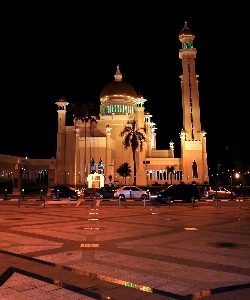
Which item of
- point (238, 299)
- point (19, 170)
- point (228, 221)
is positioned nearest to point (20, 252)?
point (238, 299)

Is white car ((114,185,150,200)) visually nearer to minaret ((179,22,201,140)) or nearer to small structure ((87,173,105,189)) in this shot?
small structure ((87,173,105,189))

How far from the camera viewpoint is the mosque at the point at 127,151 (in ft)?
214

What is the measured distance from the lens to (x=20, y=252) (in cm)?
855

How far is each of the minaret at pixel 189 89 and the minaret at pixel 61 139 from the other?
25.5m

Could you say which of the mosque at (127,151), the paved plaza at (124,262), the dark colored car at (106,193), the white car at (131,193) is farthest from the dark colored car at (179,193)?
the mosque at (127,151)

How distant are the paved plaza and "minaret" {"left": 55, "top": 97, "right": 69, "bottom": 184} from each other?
52226 millimetres

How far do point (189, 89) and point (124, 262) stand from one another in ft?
216

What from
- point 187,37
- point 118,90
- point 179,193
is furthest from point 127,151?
point 179,193

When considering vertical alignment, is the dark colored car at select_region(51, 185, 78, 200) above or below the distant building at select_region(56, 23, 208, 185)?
below

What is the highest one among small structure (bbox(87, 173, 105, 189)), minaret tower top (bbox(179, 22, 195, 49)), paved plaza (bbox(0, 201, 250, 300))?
minaret tower top (bbox(179, 22, 195, 49))

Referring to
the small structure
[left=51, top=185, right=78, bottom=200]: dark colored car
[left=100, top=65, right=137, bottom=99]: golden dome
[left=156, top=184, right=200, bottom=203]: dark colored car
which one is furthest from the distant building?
[left=156, top=184, right=200, bottom=203]: dark colored car

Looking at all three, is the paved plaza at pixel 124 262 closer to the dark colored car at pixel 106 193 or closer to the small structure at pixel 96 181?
the dark colored car at pixel 106 193

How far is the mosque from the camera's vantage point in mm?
65312

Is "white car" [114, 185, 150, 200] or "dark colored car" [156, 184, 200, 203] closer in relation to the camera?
"dark colored car" [156, 184, 200, 203]
